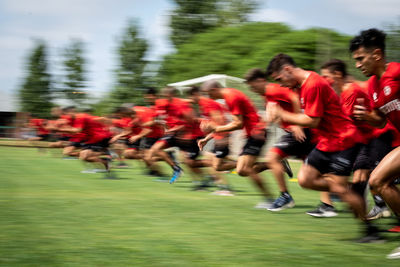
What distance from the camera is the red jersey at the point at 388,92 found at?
14.8ft

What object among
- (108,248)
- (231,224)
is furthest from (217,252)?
(231,224)

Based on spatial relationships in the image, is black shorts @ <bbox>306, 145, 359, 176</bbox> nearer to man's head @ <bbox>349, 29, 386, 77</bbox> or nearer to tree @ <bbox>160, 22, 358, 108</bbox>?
man's head @ <bbox>349, 29, 386, 77</bbox>

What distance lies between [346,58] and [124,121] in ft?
22.8

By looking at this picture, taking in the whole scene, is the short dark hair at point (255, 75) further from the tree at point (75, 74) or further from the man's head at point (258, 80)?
the tree at point (75, 74)

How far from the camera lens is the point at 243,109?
8.13 meters

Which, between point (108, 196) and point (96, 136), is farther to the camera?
point (96, 136)

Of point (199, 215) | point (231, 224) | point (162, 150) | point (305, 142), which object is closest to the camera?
point (231, 224)

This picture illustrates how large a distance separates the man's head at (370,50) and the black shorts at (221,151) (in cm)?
513

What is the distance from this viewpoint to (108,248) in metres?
4.70

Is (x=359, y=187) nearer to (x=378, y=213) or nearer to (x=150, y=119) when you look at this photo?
(x=378, y=213)

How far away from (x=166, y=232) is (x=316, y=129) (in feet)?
7.10

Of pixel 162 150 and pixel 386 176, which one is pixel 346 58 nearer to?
pixel 162 150

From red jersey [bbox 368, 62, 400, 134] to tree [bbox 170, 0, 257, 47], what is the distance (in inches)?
1687

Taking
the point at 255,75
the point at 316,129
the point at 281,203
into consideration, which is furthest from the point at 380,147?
the point at 255,75
